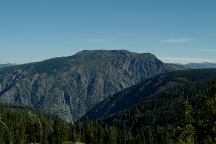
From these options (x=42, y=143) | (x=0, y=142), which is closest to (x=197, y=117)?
(x=0, y=142)

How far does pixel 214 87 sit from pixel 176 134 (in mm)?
7374

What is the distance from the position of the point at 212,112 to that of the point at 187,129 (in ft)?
12.1

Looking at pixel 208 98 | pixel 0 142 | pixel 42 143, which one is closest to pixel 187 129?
pixel 208 98

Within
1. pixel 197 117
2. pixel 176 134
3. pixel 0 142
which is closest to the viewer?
pixel 176 134

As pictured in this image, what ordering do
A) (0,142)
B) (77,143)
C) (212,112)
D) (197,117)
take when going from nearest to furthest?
(212,112) < (197,117) < (0,142) < (77,143)

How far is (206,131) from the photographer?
46031 mm

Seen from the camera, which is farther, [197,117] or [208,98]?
[197,117]

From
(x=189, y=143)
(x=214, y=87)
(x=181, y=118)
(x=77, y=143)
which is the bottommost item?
(x=77, y=143)

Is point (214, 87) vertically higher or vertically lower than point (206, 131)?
higher

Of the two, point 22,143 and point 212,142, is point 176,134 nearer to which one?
point 212,142

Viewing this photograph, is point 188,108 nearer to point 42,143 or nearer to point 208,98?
point 208,98

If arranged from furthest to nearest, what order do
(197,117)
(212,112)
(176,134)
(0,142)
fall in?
(0,142)
(197,117)
(176,134)
(212,112)

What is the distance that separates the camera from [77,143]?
19888 cm

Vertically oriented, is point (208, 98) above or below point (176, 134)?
above
